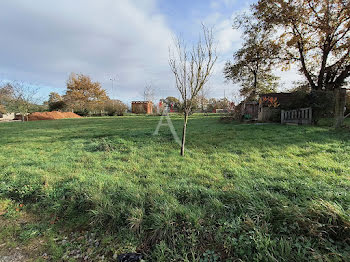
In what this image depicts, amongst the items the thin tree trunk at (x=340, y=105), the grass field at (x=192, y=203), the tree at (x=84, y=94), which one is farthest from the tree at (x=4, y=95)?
the thin tree trunk at (x=340, y=105)

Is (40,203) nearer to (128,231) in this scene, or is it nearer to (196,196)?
(128,231)

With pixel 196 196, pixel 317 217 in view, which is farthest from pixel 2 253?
pixel 317 217

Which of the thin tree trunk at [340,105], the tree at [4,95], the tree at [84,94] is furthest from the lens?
the tree at [84,94]

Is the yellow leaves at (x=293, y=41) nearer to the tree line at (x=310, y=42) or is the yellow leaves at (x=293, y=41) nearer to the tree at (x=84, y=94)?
the tree line at (x=310, y=42)

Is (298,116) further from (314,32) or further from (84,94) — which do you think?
(84,94)

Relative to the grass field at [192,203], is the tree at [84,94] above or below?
above

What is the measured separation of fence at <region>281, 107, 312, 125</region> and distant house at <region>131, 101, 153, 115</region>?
978 inches

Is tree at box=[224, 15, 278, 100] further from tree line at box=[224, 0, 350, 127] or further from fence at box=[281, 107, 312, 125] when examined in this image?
fence at box=[281, 107, 312, 125]

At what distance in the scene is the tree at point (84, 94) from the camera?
28219mm

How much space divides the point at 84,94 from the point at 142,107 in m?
11.0

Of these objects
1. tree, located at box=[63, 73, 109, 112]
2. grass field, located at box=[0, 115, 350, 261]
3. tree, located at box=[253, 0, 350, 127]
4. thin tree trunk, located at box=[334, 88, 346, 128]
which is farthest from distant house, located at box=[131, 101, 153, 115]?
grass field, located at box=[0, 115, 350, 261]

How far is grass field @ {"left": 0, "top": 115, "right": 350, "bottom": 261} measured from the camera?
1.43 m

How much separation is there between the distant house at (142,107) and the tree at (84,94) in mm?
5837

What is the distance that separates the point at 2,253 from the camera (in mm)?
1553
